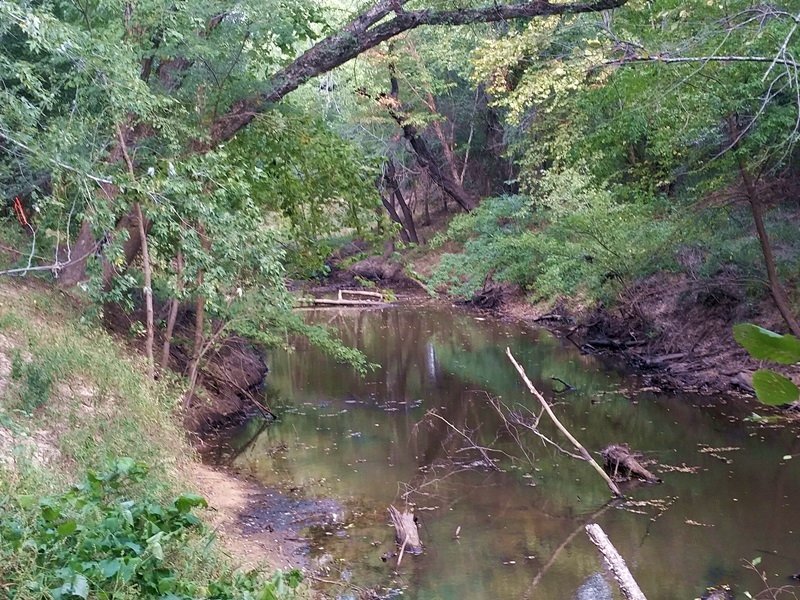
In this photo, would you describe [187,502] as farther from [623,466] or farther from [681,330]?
[681,330]

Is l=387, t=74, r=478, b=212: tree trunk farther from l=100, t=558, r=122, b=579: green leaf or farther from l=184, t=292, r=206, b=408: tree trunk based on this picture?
l=100, t=558, r=122, b=579: green leaf

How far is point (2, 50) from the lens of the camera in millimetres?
10328

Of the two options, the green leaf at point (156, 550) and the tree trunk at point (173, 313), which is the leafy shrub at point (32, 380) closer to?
the tree trunk at point (173, 313)

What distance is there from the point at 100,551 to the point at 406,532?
185 inches

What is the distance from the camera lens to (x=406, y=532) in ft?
28.1

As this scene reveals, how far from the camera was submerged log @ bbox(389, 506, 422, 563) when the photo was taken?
8.38 m

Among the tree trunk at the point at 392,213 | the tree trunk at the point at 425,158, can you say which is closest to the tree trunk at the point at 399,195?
the tree trunk at the point at 392,213

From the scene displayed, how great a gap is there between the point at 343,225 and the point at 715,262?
298 inches

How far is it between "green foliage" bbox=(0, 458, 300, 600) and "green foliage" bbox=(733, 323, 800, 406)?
3.41m

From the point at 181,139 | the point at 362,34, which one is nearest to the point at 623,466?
the point at 362,34

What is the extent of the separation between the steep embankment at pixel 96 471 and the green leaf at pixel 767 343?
11.4 feet

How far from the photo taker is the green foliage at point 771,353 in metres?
1.04

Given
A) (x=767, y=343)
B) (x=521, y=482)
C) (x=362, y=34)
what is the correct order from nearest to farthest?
1. (x=767, y=343)
2. (x=521, y=482)
3. (x=362, y=34)

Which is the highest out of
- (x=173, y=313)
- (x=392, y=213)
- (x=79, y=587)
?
(x=79, y=587)
